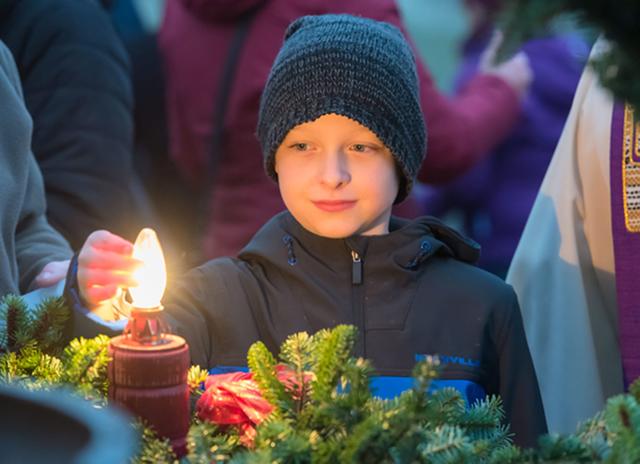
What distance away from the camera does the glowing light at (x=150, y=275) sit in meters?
1.28

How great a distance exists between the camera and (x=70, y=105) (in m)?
2.80

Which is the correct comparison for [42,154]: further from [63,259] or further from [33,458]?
[33,458]

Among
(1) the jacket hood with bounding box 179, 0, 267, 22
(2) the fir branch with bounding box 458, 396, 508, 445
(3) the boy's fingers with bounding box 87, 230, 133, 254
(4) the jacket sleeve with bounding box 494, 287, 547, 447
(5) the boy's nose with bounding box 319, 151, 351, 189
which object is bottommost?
(4) the jacket sleeve with bounding box 494, 287, 547, 447

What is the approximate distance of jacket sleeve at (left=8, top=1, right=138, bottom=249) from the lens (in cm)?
278

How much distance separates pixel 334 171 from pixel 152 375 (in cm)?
74

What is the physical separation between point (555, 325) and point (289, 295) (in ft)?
2.53

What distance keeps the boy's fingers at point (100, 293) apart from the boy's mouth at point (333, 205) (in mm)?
441

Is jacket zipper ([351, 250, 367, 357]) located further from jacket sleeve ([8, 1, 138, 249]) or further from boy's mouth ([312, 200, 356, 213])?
jacket sleeve ([8, 1, 138, 249])

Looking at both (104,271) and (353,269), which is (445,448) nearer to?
(104,271)

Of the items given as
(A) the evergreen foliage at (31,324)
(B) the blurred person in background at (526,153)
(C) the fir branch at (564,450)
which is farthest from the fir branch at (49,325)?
(B) the blurred person in background at (526,153)

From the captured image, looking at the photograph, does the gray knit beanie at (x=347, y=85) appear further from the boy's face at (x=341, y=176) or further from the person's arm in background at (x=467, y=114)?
the person's arm in background at (x=467, y=114)

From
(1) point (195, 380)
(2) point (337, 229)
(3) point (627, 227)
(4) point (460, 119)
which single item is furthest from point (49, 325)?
(4) point (460, 119)

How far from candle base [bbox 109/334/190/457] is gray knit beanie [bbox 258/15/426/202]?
787 mm

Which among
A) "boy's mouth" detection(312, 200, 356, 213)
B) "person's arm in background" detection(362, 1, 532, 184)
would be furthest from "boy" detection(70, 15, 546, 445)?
"person's arm in background" detection(362, 1, 532, 184)
